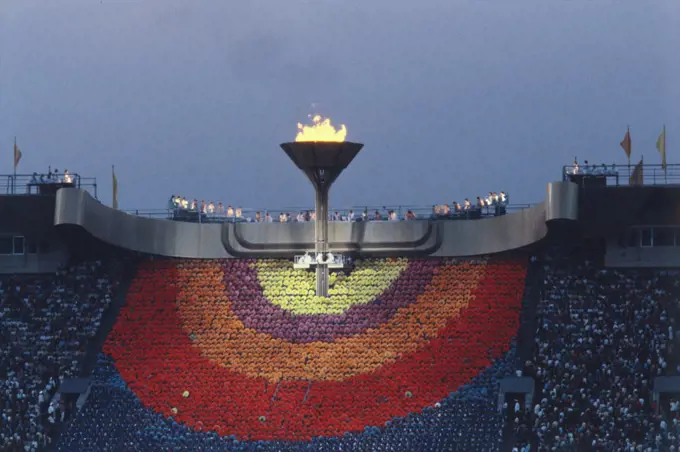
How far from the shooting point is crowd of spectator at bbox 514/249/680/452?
82500 millimetres

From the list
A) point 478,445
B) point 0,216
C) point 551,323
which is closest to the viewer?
point 478,445

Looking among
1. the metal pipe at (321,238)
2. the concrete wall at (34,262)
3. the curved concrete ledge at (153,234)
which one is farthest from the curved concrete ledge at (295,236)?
the concrete wall at (34,262)

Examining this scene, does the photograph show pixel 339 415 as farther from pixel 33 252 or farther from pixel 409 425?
pixel 33 252

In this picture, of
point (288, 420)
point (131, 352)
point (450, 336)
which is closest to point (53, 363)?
point (131, 352)

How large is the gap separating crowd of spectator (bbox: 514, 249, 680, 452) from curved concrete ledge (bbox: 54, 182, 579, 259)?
407cm

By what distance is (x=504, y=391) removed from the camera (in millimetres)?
86750

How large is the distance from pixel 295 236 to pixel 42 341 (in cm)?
1384

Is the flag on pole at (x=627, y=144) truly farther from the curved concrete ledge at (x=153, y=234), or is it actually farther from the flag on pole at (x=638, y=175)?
the curved concrete ledge at (x=153, y=234)

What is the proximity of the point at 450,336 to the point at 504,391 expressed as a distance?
5.82m

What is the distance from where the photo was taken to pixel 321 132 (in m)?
95.5

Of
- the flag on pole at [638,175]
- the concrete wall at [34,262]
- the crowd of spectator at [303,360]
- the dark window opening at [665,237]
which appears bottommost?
the crowd of spectator at [303,360]

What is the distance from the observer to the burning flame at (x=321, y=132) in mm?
95125

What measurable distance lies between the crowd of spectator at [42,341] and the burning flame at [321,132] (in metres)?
12.1

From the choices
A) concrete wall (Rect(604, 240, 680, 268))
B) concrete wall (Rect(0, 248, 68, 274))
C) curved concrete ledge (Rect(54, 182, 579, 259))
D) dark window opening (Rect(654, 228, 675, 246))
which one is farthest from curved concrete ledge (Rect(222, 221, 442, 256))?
dark window opening (Rect(654, 228, 675, 246))
